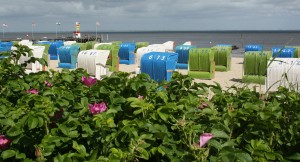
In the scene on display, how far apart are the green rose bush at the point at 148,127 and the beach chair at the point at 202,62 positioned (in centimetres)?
1484

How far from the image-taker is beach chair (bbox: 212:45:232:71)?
2056 centimetres

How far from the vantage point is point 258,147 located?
188cm

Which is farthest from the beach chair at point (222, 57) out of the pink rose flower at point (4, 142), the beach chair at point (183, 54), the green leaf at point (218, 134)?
the pink rose flower at point (4, 142)

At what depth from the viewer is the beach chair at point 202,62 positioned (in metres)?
17.4

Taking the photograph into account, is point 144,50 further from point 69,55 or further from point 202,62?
point 69,55

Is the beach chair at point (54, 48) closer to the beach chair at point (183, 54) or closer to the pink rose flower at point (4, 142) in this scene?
the beach chair at point (183, 54)

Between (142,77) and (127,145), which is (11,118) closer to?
(127,145)

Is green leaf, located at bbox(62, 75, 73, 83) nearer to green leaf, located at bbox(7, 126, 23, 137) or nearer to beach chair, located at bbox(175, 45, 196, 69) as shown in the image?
green leaf, located at bbox(7, 126, 23, 137)

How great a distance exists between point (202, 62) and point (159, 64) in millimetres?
4483

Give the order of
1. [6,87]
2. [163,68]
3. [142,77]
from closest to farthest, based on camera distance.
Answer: [142,77] < [6,87] < [163,68]

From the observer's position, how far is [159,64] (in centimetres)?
1389

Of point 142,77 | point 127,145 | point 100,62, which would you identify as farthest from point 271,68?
point 127,145

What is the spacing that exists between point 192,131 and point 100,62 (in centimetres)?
1393

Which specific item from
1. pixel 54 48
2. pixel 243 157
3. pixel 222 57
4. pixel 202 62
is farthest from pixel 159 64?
pixel 54 48
